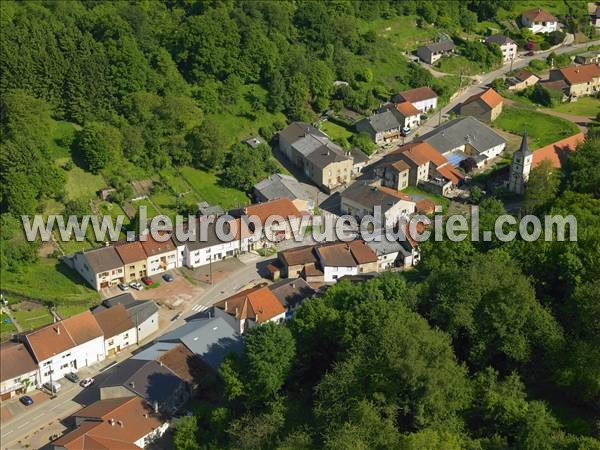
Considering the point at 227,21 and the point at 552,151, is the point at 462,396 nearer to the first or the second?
the point at 552,151

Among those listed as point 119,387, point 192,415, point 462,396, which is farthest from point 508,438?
point 119,387

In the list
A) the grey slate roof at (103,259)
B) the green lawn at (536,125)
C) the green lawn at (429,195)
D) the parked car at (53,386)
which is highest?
the grey slate roof at (103,259)

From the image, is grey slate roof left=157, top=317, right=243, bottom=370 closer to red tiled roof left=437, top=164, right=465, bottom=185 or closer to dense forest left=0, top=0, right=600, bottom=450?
dense forest left=0, top=0, right=600, bottom=450

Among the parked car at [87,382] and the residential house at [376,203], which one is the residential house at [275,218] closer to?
the residential house at [376,203]

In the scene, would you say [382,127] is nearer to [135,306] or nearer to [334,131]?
[334,131]

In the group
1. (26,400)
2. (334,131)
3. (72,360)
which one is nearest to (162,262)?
(72,360)

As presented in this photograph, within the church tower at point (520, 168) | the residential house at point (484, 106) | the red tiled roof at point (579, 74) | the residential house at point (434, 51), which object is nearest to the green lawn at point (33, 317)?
the church tower at point (520, 168)

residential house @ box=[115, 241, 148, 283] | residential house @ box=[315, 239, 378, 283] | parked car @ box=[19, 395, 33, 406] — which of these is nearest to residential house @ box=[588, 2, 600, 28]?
residential house @ box=[315, 239, 378, 283]
